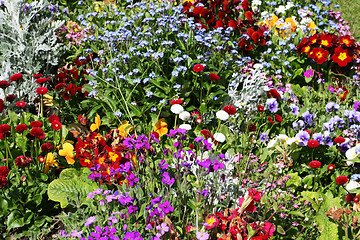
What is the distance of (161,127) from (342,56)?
2.49 m

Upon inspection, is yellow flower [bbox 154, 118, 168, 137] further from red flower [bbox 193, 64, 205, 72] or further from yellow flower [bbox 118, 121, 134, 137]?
red flower [bbox 193, 64, 205, 72]

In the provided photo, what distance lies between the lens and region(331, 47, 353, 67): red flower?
4.29m

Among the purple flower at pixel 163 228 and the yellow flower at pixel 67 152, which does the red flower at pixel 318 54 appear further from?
the purple flower at pixel 163 228

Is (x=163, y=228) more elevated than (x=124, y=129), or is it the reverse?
(x=163, y=228)

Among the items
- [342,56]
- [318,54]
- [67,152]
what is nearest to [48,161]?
[67,152]

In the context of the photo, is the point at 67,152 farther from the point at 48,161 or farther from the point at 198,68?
the point at 198,68

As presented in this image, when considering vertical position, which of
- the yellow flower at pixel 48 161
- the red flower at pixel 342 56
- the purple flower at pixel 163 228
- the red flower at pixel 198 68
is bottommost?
the yellow flower at pixel 48 161

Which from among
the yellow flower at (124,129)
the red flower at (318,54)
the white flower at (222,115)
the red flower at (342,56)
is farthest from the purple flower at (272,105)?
the red flower at (342,56)

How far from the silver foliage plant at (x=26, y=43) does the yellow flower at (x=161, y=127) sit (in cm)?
138

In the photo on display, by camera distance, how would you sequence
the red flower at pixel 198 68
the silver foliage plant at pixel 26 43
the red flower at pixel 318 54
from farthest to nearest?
1. the red flower at pixel 318 54
2. the silver foliage plant at pixel 26 43
3. the red flower at pixel 198 68

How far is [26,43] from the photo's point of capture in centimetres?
377

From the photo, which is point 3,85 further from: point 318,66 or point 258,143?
point 318,66

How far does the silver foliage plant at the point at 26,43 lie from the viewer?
12.3ft

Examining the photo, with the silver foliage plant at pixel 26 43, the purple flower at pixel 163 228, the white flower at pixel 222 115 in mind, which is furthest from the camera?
the silver foliage plant at pixel 26 43
